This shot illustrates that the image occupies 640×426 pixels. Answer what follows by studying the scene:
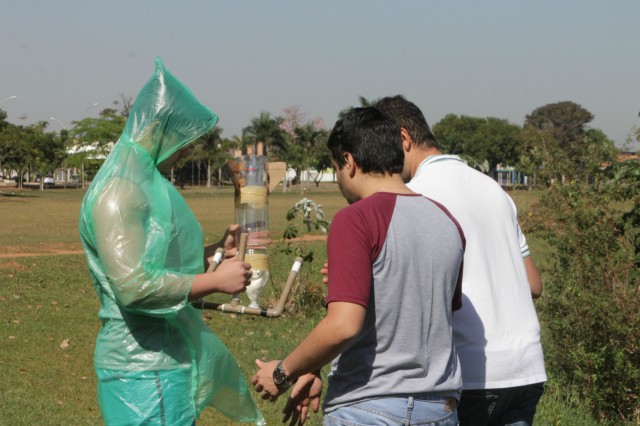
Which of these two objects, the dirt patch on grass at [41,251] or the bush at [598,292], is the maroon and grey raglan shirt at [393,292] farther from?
the dirt patch on grass at [41,251]

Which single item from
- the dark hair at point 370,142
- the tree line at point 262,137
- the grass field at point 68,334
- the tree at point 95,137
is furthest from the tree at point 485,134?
the dark hair at point 370,142

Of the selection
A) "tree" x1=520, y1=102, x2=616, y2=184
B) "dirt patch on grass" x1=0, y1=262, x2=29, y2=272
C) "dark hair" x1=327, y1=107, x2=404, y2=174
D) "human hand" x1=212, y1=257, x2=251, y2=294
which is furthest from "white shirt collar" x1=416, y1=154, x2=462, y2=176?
"dirt patch on grass" x1=0, y1=262, x2=29, y2=272

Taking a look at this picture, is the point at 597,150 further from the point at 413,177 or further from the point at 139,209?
the point at 139,209

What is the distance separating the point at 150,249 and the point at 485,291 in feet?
3.79

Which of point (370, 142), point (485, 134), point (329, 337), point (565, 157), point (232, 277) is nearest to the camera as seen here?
point (329, 337)

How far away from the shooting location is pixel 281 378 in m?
2.79

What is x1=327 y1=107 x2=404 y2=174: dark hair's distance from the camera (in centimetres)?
274

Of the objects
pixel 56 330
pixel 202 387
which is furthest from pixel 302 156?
pixel 202 387

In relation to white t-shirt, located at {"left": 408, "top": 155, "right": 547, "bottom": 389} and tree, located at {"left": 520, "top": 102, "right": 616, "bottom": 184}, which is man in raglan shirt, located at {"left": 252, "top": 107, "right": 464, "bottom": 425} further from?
tree, located at {"left": 520, "top": 102, "right": 616, "bottom": 184}

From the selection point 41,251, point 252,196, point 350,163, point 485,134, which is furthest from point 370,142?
point 485,134

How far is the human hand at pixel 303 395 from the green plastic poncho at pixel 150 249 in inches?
19.8

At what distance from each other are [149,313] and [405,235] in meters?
1.04

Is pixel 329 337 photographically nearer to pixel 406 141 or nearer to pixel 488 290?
pixel 488 290

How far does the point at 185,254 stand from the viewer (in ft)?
11.1
